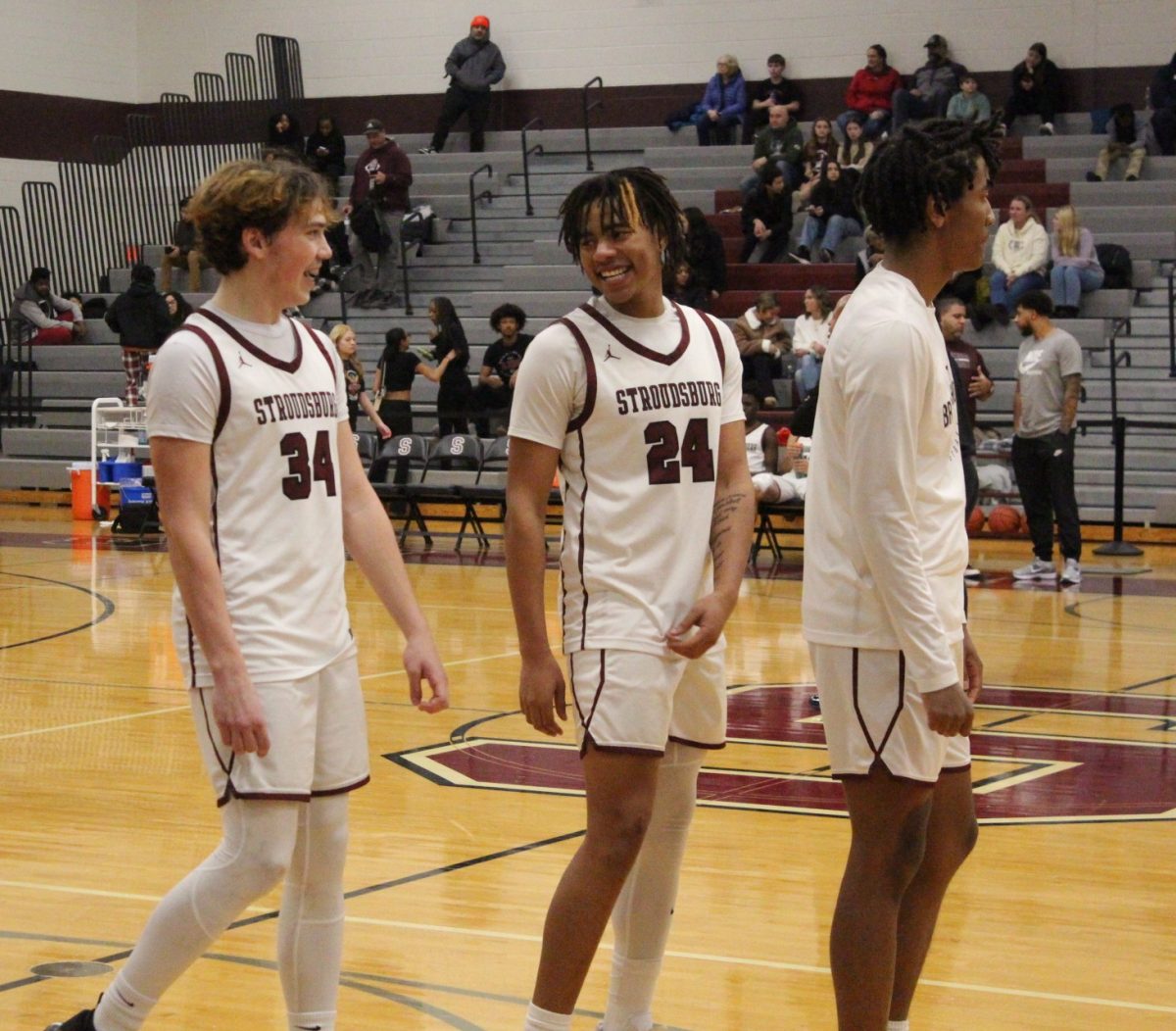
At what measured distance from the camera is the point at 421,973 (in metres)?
4.16

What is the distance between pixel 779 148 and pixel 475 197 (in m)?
3.77

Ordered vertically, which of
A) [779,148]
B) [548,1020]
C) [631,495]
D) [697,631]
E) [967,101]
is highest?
[967,101]

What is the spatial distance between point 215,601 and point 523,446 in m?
0.66

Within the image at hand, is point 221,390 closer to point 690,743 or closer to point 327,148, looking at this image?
point 690,743

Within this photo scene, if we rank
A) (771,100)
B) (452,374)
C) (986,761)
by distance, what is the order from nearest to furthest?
(986,761) → (452,374) → (771,100)

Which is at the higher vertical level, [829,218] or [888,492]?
[829,218]

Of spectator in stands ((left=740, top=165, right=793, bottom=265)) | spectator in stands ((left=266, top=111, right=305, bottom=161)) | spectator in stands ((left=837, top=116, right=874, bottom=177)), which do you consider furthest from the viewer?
spectator in stands ((left=266, top=111, right=305, bottom=161))

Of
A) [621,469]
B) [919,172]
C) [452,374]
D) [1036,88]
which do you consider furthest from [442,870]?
[1036,88]

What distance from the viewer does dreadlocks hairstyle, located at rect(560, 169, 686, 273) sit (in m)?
3.53

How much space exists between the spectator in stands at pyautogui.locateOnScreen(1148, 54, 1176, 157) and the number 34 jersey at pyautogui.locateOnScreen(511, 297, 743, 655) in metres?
16.2

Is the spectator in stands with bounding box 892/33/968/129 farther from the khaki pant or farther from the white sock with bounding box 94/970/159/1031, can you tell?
the white sock with bounding box 94/970/159/1031

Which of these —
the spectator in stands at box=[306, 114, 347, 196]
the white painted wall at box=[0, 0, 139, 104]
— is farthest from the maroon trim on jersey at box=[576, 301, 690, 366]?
the white painted wall at box=[0, 0, 139, 104]

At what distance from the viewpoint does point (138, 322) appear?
18.1 metres

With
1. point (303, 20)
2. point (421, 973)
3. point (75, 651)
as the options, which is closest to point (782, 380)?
point (75, 651)
